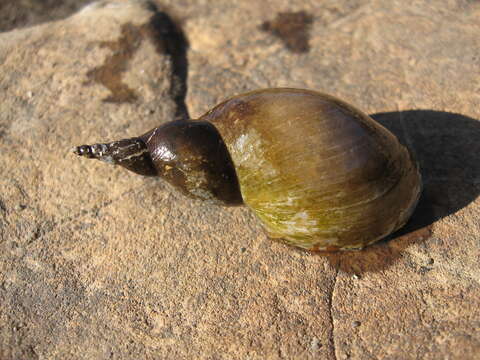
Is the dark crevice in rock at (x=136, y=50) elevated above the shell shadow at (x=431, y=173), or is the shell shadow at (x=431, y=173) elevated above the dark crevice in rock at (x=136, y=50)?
the dark crevice in rock at (x=136, y=50)

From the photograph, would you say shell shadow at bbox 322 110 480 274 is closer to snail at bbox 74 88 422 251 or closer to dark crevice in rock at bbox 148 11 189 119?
snail at bbox 74 88 422 251

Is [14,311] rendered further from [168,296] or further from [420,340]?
[420,340]

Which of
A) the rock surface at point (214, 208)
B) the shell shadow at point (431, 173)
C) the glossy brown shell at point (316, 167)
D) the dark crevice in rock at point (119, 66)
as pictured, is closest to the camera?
the glossy brown shell at point (316, 167)

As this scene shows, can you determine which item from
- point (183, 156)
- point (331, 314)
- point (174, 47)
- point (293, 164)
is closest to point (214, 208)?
point (183, 156)

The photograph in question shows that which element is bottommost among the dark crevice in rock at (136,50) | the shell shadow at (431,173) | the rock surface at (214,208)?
the shell shadow at (431,173)

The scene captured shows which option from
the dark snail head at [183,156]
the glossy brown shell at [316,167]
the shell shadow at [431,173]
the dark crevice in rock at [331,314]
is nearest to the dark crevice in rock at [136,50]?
the dark snail head at [183,156]

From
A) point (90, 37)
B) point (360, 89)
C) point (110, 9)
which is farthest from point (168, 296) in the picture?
point (110, 9)

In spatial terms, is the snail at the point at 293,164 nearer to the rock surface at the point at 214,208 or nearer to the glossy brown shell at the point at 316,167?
the glossy brown shell at the point at 316,167

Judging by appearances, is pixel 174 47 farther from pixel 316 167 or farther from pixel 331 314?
pixel 331 314
